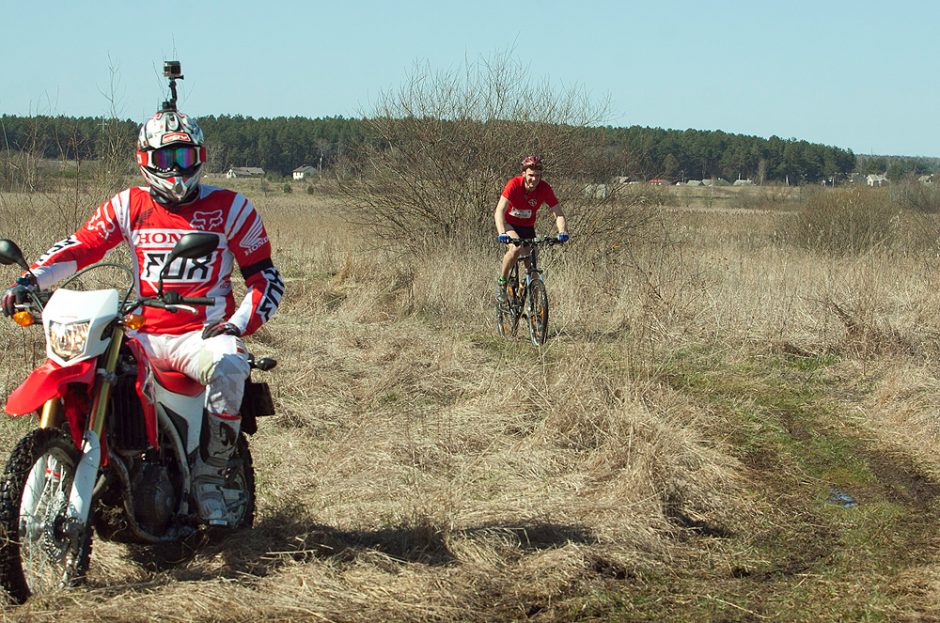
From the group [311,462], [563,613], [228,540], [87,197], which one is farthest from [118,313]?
[87,197]

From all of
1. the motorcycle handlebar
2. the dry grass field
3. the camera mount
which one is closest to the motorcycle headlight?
the motorcycle handlebar

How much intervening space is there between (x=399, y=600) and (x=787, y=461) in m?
3.58

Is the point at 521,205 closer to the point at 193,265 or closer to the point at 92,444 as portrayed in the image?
the point at 193,265

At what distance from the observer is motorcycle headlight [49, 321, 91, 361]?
12.1 feet

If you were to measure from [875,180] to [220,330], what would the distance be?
2441cm

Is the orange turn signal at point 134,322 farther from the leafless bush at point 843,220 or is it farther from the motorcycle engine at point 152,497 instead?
the leafless bush at point 843,220

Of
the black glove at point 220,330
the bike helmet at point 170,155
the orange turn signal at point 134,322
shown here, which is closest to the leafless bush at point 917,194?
the bike helmet at point 170,155

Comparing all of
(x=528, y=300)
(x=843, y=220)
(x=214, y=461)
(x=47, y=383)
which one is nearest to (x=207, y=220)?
(x=214, y=461)

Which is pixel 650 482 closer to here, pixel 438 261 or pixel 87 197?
pixel 87 197

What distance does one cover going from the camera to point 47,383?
147 inches

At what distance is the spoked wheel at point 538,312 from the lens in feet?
36.0

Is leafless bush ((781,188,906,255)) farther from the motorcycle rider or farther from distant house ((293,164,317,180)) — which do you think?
the motorcycle rider

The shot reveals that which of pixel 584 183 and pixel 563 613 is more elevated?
pixel 584 183

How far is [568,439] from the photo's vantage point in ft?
21.9
